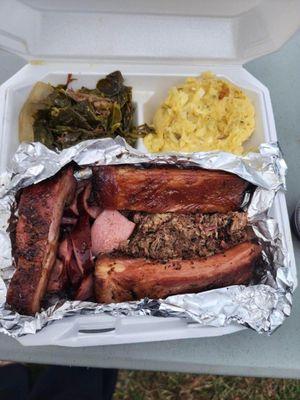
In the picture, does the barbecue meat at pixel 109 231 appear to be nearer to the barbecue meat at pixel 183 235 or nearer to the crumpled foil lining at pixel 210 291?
the barbecue meat at pixel 183 235

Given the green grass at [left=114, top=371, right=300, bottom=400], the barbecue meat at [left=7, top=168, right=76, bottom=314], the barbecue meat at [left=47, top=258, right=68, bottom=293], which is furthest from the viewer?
the green grass at [left=114, top=371, right=300, bottom=400]

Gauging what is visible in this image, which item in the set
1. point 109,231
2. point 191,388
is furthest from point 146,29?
point 191,388

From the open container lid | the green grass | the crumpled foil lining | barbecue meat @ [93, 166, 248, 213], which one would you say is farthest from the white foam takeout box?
the green grass

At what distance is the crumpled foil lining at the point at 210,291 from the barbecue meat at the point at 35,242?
40 mm

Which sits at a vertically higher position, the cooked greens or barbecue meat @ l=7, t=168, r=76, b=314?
the cooked greens

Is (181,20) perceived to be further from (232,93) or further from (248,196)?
(248,196)

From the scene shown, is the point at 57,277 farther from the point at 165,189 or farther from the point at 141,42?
the point at 141,42

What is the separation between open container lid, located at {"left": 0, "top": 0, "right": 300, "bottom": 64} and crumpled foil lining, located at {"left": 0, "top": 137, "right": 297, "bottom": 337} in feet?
1.73

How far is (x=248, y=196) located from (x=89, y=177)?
2.13 feet

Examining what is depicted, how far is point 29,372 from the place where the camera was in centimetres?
256

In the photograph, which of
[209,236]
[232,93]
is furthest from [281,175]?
[232,93]

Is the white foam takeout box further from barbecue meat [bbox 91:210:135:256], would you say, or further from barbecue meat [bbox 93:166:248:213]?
barbecue meat [bbox 91:210:135:256]

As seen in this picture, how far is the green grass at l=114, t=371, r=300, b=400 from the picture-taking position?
2516 millimetres

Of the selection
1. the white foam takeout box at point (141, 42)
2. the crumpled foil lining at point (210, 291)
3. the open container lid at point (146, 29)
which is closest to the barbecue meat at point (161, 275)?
the crumpled foil lining at point (210, 291)
